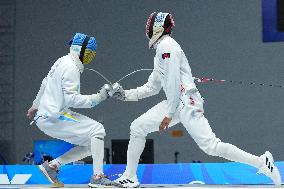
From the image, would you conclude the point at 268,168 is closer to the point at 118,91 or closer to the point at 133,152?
the point at 133,152

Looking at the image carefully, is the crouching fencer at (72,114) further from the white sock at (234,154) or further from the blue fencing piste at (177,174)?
the blue fencing piste at (177,174)

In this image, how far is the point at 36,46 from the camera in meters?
10.8

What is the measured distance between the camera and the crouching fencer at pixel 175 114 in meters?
4.15

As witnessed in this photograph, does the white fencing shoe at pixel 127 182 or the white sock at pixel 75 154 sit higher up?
the white sock at pixel 75 154

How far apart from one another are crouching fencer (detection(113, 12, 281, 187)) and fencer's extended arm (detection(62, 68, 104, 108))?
0.22m

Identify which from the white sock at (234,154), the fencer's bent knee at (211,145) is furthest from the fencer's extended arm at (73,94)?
the white sock at (234,154)

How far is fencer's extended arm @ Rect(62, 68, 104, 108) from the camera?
14.0ft

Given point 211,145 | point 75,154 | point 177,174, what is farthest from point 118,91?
point 177,174

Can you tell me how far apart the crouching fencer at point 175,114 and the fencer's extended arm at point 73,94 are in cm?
22

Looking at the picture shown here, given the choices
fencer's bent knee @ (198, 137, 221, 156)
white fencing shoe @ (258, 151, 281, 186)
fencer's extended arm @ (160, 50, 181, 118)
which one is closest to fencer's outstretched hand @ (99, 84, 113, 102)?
fencer's extended arm @ (160, 50, 181, 118)

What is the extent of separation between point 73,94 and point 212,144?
3.57 ft

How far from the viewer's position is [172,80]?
4.14 meters

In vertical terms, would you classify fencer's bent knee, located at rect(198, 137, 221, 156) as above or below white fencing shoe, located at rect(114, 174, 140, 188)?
above

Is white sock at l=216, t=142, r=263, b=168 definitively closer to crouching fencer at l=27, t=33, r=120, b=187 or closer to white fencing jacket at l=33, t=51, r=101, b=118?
crouching fencer at l=27, t=33, r=120, b=187
